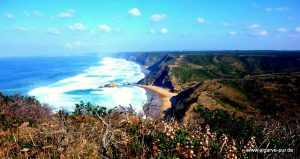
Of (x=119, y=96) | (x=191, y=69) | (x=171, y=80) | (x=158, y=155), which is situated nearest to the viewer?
(x=158, y=155)

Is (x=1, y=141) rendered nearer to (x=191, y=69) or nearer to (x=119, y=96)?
(x=119, y=96)

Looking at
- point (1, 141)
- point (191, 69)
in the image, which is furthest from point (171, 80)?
point (1, 141)

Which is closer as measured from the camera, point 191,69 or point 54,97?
point 54,97

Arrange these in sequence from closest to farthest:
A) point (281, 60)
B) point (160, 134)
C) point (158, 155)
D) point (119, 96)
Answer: point (158, 155)
point (160, 134)
point (119, 96)
point (281, 60)

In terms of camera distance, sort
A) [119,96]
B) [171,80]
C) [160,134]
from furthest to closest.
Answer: [171,80], [119,96], [160,134]

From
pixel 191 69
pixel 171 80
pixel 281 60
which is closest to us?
pixel 171 80

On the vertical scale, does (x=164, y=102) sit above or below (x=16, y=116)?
below

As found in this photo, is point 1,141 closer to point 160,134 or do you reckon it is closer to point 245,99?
point 160,134

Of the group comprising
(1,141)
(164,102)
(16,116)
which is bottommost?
(164,102)

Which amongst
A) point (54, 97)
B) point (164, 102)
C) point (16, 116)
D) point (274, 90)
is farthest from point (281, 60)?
point (16, 116)
